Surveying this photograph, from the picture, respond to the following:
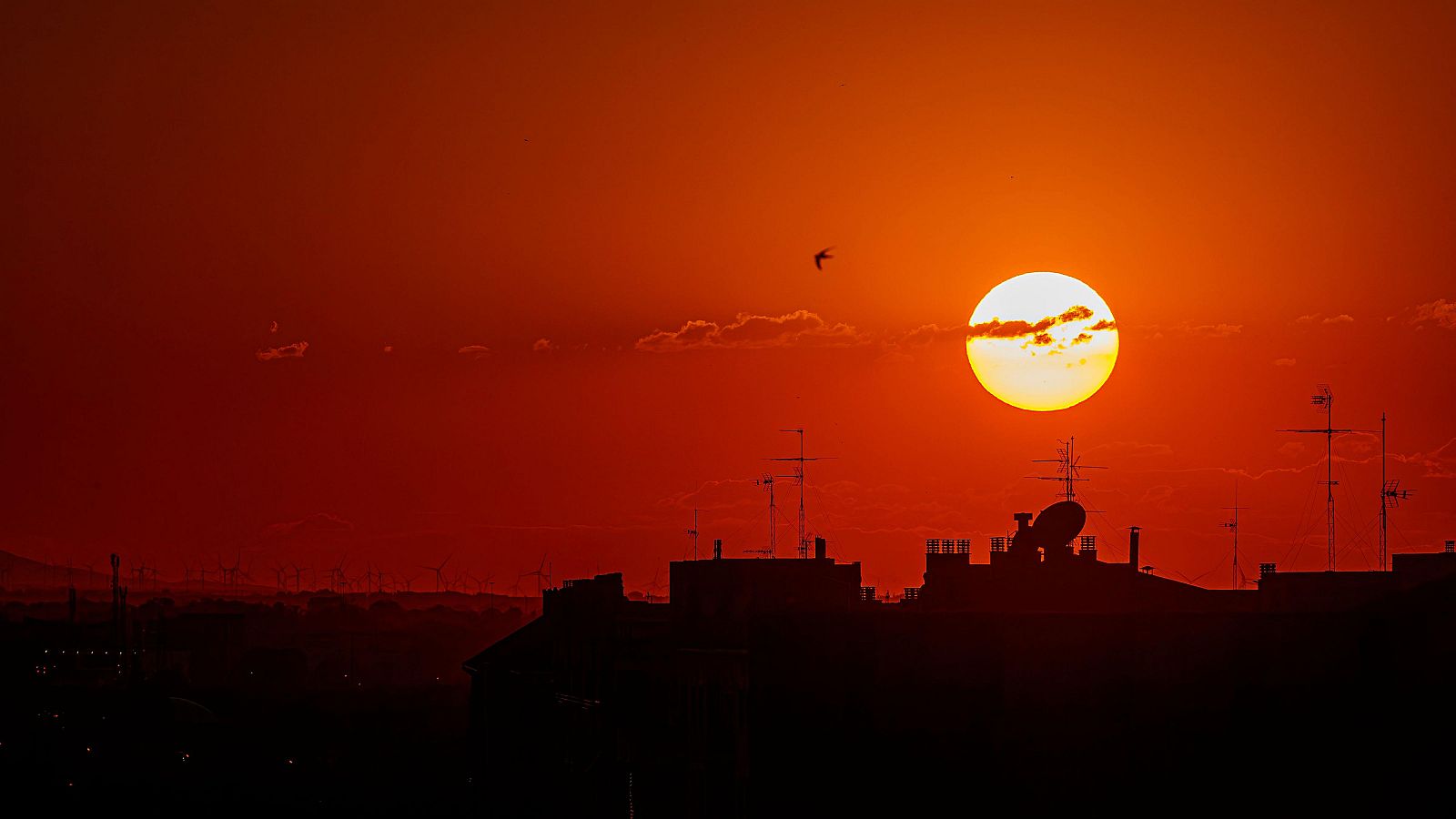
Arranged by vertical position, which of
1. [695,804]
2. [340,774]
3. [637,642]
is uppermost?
[637,642]

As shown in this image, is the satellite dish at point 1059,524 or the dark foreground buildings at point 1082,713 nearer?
the dark foreground buildings at point 1082,713

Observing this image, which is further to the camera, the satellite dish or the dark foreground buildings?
the satellite dish

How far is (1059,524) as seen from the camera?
6700cm

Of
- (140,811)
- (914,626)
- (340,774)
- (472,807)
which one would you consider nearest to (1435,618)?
(914,626)

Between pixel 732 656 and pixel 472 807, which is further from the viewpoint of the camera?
pixel 472 807

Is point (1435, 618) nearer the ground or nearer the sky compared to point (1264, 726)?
nearer the sky

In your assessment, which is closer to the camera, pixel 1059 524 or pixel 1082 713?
pixel 1082 713

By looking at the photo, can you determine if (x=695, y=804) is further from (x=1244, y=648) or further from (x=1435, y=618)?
(x=1435, y=618)

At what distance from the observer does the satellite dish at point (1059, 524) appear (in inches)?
2638

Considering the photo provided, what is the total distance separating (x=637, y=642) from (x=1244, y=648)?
23.1 m

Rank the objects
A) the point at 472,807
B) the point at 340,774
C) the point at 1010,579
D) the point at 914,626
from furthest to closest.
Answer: the point at 340,774 < the point at 1010,579 < the point at 472,807 < the point at 914,626

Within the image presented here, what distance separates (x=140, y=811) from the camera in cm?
6538

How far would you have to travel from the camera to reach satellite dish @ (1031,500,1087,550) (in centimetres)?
6700

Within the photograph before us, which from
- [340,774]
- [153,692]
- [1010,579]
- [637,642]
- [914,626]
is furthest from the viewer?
[153,692]
